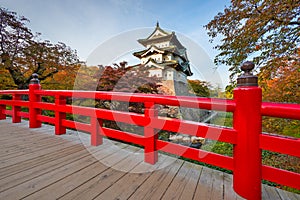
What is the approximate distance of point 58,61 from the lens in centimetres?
599

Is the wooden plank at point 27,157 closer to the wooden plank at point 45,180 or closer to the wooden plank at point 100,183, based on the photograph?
the wooden plank at point 45,180

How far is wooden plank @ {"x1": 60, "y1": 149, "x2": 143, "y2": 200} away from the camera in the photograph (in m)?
1.08

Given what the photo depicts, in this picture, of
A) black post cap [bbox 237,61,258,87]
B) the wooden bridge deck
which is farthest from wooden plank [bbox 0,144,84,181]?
black post cap [bbox 237,61,258,87]

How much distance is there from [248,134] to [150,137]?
0.82m

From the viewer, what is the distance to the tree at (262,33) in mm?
2521

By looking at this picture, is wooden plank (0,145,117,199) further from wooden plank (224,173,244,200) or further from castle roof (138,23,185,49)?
castle roof (138,23,185,49)

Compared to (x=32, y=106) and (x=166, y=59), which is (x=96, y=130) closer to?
(x=32, y=106)

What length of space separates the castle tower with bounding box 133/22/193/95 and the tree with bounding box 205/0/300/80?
728cm

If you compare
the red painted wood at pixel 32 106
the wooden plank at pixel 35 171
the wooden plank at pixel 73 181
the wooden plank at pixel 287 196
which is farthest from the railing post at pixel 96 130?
the wooden plank at pixel 287 196

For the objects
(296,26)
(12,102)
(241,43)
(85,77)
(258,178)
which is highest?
(296,26)

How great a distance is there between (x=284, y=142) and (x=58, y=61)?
678 cm

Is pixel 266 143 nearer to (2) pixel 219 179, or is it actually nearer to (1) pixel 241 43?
(2) pixel 219 179

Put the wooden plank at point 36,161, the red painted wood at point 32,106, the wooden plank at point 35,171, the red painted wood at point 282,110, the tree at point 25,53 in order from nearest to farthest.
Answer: the red painted wood at point 282,110 < the wooden plank at point 35,171 < the wooden plank at point 36,161 < the red painted wood at point 32,106 < the tree at point 25,53

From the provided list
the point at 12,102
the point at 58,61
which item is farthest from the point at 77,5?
the point at 12,102
